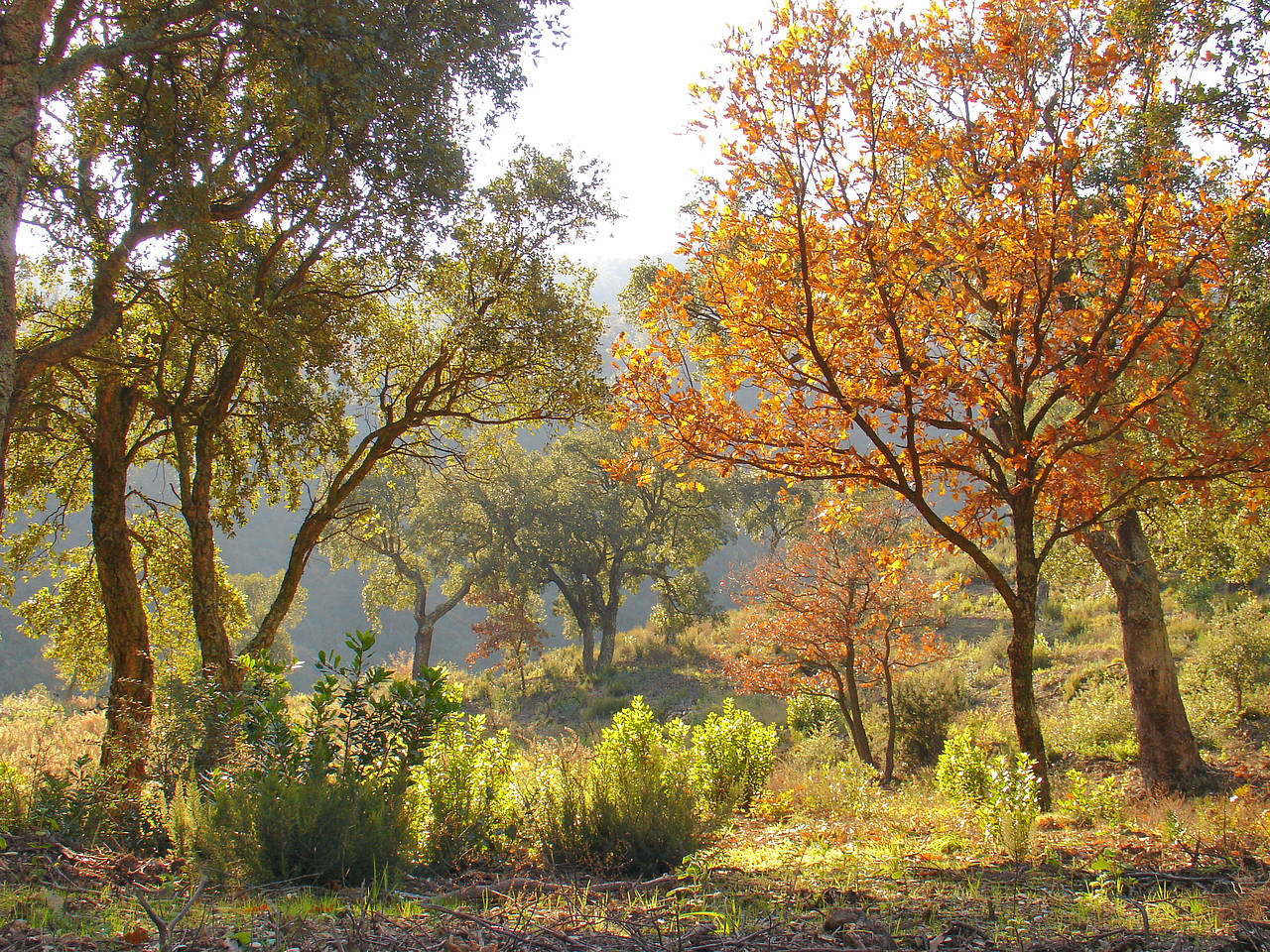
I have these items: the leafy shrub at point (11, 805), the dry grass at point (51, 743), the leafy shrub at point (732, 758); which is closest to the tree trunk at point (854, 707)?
the leafy shrub at point (732, 758)

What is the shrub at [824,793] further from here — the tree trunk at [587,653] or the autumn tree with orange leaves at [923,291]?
the tree trunk at [587,653]

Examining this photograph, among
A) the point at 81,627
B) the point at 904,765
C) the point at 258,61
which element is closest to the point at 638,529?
the point at 904,765

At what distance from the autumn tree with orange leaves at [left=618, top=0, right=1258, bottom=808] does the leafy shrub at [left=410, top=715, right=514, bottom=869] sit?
8.36ft

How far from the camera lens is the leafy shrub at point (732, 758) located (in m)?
7.30

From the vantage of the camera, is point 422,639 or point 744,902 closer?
point 744,902

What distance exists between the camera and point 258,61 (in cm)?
750

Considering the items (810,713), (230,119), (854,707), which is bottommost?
(810,713)

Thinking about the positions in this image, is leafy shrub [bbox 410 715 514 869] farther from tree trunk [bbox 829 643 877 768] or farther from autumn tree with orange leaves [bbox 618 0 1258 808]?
tree trunk [bbox 829 643 877 768]

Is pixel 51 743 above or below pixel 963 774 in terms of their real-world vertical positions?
above

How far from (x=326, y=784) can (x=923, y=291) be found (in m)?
5.14

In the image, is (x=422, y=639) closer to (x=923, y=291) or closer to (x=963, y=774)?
(x=963, y=774)

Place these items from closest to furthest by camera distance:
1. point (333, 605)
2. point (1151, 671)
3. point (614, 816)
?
point (614, 816) → point (1151, 671) → point (333, 605)

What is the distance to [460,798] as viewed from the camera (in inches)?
185

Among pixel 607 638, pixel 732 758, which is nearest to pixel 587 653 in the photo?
pixel 607 638
